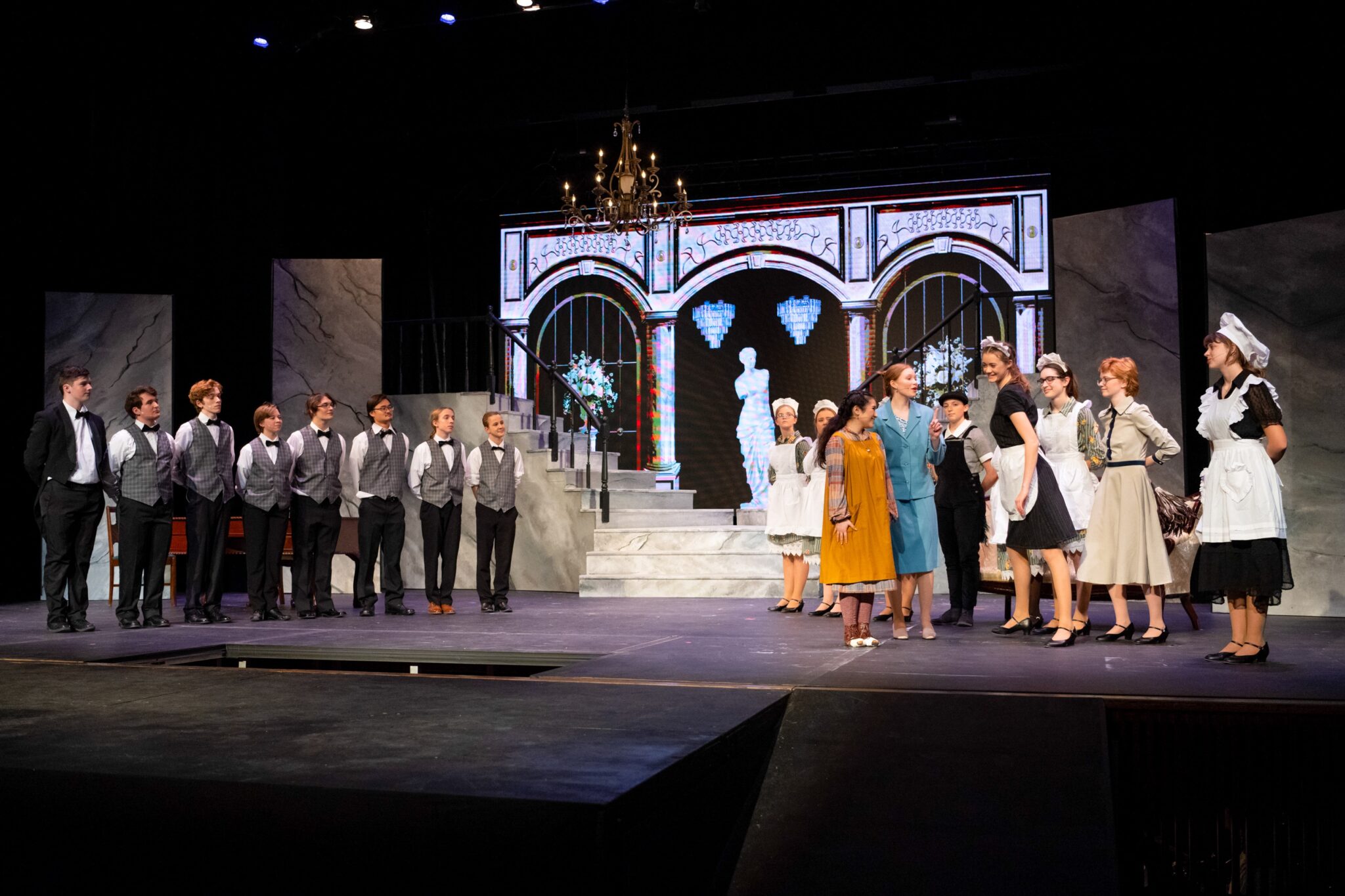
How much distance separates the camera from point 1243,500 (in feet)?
14.8

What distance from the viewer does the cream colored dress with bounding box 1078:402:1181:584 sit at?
5109 mm

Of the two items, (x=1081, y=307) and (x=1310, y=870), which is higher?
(x=1081, y=307)

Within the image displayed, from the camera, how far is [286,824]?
2.44 metres

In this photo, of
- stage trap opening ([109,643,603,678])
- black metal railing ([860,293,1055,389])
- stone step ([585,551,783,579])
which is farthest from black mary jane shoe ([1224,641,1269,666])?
black metal railing ([860,293,1055,389])

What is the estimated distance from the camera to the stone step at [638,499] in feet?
31.3

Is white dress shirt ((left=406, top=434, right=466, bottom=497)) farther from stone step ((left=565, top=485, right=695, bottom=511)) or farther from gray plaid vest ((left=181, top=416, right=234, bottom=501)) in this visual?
stone step ((left=565, top=485, right=695, bottom=511))

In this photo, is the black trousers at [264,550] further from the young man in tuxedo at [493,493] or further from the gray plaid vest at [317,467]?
the young man in tuxedo at [493,493]

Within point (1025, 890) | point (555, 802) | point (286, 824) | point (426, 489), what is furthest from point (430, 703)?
point (426, 489)

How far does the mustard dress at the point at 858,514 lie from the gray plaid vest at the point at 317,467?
3.47 m

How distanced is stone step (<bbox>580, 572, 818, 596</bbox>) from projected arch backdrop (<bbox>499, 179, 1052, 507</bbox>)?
10.9 ft

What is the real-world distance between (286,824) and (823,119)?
10096 mm

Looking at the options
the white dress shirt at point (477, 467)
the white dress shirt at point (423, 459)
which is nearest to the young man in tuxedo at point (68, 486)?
the white dress shirt at point (423, 459)

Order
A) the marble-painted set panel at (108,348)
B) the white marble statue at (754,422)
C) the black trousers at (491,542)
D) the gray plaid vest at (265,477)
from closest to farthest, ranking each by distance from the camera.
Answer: the gray plaid vest at (265,477), the black trousers at (491,542), the marble-painted set panel at (108,348), the white marble statue at (754,422)

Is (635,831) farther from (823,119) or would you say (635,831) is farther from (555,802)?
(823,119)
